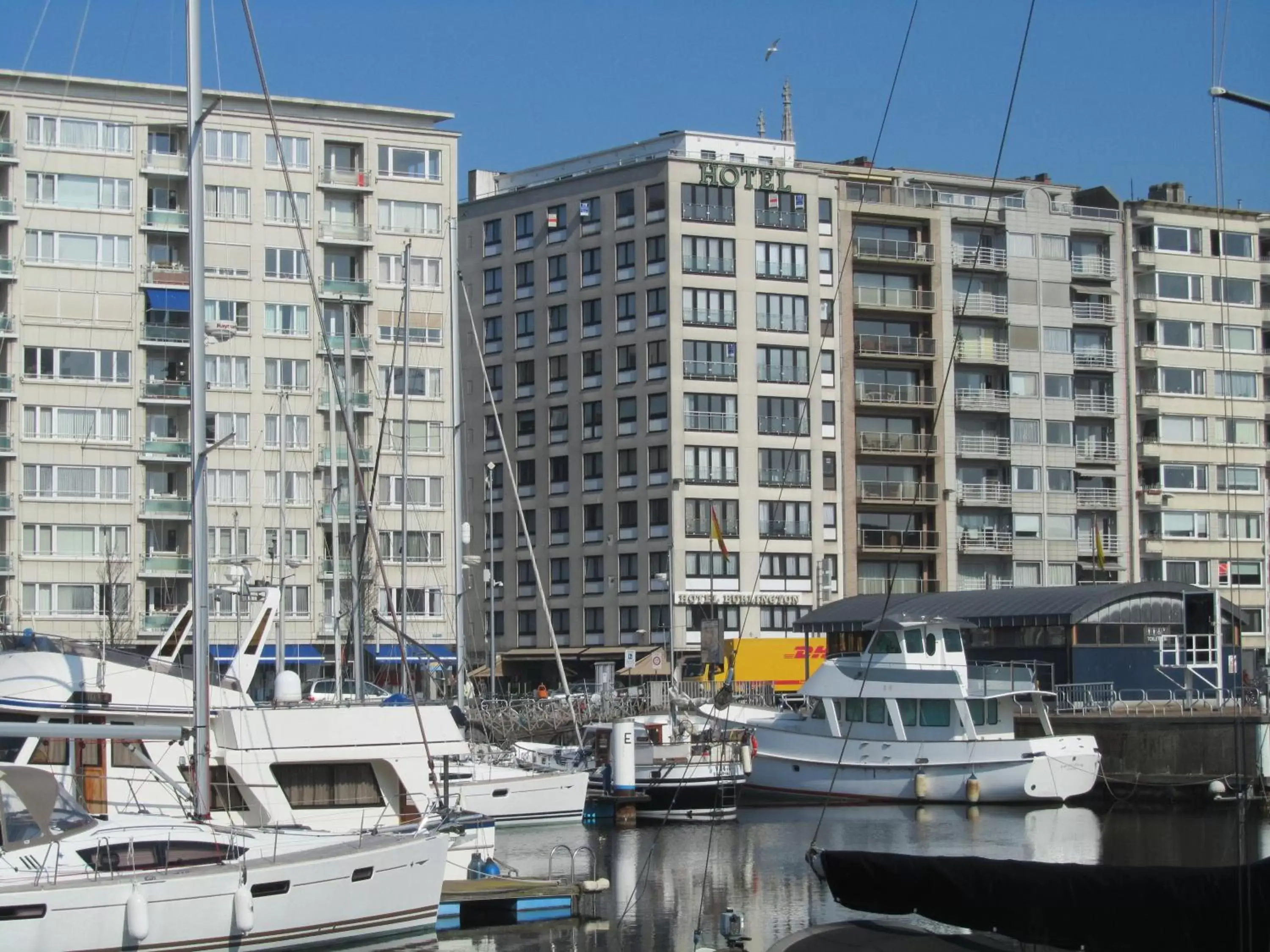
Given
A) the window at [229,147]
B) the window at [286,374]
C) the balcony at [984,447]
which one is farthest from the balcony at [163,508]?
the balcony at [984,447]

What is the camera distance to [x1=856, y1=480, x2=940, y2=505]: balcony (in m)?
92.9

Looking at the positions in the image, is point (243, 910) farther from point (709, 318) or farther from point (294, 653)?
point (709, 318)

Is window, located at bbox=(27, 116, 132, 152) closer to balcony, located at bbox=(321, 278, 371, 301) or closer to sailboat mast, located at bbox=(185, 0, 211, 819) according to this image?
balcony, located at bbox=(321, 278, 371, 301)

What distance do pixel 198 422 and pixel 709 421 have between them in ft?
208

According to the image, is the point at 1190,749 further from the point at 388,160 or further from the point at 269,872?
the point at 388,160

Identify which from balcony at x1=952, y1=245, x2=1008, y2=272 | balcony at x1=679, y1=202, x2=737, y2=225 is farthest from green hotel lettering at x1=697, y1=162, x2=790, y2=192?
balcony at x1=952, y1=245, x2=1008, y2=272

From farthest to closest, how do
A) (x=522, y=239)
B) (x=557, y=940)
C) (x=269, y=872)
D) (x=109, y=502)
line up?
1. (x=522, y=239)
2. (x=109, y=502)
3. (x=557, y=940)
4. (x=269, y=872)

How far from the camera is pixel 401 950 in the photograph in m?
26.7

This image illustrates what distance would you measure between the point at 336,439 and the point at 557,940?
176ft

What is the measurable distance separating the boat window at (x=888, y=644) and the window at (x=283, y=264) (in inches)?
1459

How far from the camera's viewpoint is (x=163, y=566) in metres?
78.4

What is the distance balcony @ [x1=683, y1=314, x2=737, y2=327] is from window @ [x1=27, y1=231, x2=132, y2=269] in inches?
1075

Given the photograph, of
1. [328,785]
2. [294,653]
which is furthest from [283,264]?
[328,785]

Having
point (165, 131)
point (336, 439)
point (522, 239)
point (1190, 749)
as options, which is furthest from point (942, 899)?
point (522, 239)
